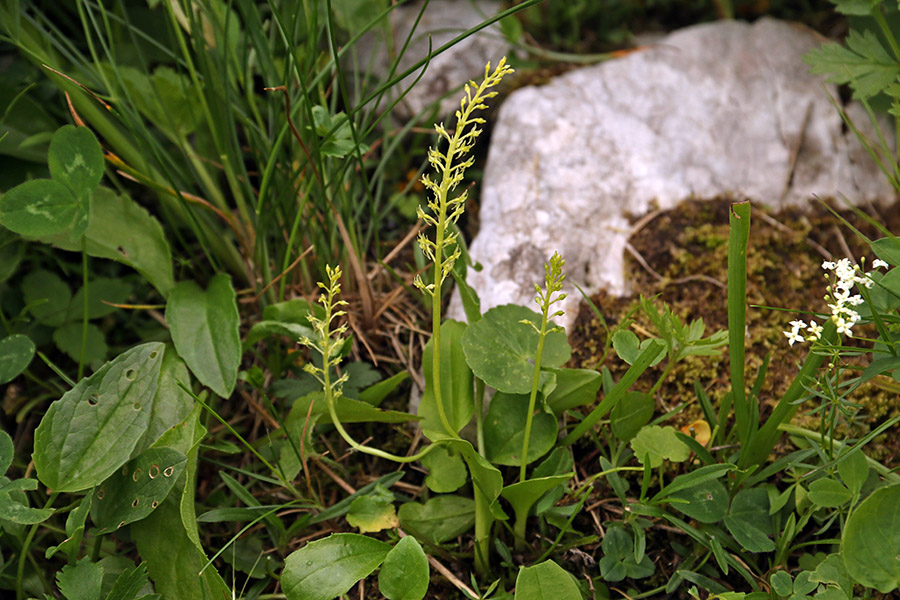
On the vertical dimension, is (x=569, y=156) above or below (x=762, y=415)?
above

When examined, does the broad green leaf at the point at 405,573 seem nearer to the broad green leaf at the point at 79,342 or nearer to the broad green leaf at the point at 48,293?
the broad green leaf at the point at 79,342

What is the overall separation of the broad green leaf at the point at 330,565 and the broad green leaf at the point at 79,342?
94 cm

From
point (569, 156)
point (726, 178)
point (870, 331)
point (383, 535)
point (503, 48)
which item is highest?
point (503, 48)

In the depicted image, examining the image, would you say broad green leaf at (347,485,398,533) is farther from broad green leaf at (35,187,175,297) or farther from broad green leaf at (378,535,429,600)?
broad green leaf at (35,187,175,297)

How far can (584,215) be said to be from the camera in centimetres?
215

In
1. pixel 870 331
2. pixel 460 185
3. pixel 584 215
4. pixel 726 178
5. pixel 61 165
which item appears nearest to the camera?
pixel 61 165

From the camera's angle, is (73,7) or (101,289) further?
(73,7)

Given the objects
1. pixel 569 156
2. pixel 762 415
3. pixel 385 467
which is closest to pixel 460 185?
pixel 569 156

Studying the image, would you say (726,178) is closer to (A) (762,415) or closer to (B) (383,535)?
(A) (762,415)

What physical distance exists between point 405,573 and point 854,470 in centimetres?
92

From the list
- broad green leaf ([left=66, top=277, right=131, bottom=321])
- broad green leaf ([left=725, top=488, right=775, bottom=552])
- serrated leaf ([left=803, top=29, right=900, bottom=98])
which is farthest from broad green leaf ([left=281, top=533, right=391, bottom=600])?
serrated leaf ([left=803, top=29, right=900, bottom=98])

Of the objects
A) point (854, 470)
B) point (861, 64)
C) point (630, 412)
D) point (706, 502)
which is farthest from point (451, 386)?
point (861, 64)

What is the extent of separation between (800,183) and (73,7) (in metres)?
2.58

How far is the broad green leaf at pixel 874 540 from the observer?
1199mm
